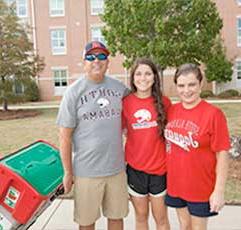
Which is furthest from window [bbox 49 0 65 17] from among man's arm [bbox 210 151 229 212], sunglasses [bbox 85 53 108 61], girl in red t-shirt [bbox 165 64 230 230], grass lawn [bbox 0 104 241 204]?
man's arm [bbox 210 151 229 212]

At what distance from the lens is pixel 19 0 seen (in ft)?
101

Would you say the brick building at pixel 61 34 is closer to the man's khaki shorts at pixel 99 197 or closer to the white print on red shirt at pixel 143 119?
the man's khaki shorts at pixel 99 197

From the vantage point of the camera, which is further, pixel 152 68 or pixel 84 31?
pixel 84 31

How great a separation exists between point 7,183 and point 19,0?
30499 mm

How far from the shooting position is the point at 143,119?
2.94 m

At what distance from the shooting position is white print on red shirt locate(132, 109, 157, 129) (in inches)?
115

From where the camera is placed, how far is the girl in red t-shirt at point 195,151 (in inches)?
102

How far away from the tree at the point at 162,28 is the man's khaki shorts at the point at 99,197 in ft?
48.9

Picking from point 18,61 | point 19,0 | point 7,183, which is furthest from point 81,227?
point 19,0

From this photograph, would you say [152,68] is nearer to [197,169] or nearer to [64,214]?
[197,169]

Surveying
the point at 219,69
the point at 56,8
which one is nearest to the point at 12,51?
the point at 219,69

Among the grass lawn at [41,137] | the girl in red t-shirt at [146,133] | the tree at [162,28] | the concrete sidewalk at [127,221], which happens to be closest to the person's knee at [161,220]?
the girl in red t-shirt at [146,133]

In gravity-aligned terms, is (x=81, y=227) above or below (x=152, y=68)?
below

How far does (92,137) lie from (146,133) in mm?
405
